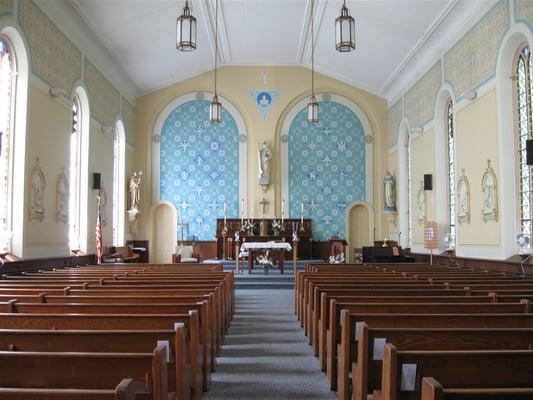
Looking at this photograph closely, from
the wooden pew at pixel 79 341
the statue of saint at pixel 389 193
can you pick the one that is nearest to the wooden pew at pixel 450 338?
the wooden pew at pixel 79 341

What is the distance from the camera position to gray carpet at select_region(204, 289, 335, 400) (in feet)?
→ 13.1

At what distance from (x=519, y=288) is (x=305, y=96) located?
13119mm

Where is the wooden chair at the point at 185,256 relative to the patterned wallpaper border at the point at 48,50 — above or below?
below

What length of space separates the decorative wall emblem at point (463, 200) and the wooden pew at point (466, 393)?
9677 millimetres

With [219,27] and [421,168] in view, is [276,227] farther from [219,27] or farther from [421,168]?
[219,27]

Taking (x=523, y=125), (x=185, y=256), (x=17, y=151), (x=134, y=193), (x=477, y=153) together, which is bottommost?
(x=185, y=256)

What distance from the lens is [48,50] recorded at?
33.4ft

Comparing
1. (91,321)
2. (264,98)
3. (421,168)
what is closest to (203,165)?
(264,98)

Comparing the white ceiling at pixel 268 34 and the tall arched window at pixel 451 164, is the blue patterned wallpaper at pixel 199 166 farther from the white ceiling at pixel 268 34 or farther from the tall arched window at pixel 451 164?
the tall arched window at pixel 451 164

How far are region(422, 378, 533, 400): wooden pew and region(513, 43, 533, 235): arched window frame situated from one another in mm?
7933

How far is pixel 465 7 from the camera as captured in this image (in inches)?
416

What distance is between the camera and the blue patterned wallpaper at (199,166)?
56.2 ft

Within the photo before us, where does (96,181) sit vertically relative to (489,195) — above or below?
above

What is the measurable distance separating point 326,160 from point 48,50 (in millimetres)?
9795
